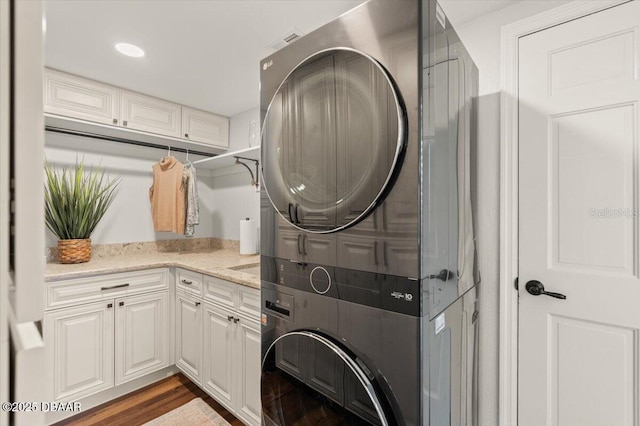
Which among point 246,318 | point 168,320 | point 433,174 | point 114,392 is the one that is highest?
point 433,174

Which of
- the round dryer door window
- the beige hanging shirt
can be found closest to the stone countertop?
the beige hanging shirt

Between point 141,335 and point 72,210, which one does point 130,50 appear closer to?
point 72,210

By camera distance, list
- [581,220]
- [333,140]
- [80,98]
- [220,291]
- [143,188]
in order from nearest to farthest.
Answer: [333,140], [581,220], [220,291], [80,98], [143,188]

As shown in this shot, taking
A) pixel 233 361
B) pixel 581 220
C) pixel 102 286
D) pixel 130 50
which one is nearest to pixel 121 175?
pixel 102 286

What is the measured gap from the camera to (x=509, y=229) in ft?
4.59

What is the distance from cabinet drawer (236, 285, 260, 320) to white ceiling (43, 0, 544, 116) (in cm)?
148

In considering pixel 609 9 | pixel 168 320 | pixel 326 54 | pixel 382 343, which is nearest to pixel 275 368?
pixel 382 343

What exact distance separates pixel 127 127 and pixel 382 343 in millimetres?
2582

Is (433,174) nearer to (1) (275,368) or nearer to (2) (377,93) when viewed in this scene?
(2) (377,93)

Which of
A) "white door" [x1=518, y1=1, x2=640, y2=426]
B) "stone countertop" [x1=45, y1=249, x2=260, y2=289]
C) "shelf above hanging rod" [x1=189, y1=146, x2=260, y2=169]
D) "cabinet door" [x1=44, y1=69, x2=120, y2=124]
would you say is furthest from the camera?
"shelf above hanging rod" [x1=189, y1=146, x2=260, y2=169]

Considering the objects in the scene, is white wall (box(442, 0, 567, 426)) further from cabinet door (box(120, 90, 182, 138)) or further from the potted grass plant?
the potted grass plant

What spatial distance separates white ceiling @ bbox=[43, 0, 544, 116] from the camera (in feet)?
4.85

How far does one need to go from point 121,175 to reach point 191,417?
83.3 inches

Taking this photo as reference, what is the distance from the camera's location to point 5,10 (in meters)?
0.29
